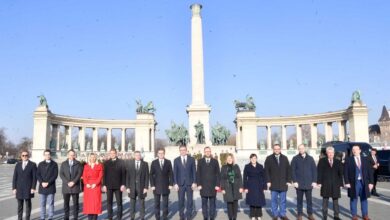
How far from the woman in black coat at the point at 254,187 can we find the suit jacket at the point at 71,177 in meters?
4.75

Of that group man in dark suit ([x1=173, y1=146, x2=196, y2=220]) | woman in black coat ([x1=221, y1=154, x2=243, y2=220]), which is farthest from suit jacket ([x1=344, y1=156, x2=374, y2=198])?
man in dark suit ([x1=173, y1=146, x2=196, y2=220])

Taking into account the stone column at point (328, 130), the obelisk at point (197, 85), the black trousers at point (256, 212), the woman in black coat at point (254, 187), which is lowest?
the black trousers at point (256, 212)

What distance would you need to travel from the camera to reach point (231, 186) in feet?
32.6

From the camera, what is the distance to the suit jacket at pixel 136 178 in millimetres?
10211

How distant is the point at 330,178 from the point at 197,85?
123 feet

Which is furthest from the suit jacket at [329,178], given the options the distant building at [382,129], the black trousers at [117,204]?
the distant building at [382,129]

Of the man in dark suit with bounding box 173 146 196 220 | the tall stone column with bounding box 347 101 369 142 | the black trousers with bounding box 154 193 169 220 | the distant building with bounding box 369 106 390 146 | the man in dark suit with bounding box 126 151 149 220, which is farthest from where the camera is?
the distant building with bounding box 369 106 390 146

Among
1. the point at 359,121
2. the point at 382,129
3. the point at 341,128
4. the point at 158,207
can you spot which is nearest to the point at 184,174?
the point at 158,207

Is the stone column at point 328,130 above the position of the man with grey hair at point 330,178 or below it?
above

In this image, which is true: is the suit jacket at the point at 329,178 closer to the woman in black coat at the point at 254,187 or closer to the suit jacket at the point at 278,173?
the suit jacket at the point at 278,173

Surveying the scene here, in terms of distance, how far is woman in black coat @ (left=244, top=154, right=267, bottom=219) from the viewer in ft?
31.8

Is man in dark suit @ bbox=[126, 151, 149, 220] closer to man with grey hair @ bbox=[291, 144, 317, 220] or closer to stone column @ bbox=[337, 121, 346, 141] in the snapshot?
man with grey hair @ bbox=[291, 144, 317, 220]

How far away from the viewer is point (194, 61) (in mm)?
47562

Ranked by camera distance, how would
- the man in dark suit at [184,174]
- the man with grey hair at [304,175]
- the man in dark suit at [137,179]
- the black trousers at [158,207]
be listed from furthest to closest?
the man in dark suit at [184,174]
the man in dark suit at [137,179]
the man with grey hair at [304,175]
the black trousers at [158,207]
